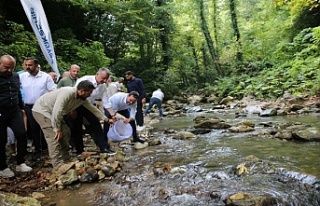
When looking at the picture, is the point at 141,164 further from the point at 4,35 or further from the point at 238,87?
the point at 238,87

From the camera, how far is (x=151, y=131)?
31.0 feet

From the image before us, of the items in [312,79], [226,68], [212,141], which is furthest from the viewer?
[226,68]

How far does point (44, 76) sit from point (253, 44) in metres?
20.0

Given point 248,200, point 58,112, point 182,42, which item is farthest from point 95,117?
point 182,42

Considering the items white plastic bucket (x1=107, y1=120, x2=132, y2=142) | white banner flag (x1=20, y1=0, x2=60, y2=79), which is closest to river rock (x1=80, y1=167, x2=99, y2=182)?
white plastic bucket (x1=107, y1=120, x2=132, y2=142)

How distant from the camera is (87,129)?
5.73m

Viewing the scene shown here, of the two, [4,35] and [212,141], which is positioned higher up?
[4,35]

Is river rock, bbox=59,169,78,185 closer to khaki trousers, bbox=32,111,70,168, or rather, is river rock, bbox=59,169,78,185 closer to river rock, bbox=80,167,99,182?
river rock, bbox=80,167,99,182

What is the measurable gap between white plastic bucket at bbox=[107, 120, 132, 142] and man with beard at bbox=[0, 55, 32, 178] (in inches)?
72.5

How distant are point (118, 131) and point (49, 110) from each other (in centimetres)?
181

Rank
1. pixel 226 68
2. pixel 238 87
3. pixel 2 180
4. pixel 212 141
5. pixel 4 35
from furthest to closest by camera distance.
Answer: pixel 226 68 → pixel 238 87 → pixel 4 35 → pixel 212 141 → pixel 2 180

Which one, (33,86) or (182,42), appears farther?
(182,42)

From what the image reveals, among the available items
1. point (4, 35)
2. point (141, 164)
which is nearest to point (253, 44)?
point (4, 35)

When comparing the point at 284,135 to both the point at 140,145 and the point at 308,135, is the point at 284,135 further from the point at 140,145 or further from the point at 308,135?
the point at 140,145
